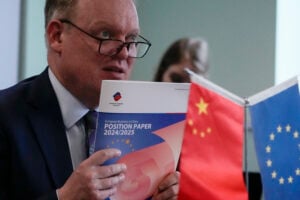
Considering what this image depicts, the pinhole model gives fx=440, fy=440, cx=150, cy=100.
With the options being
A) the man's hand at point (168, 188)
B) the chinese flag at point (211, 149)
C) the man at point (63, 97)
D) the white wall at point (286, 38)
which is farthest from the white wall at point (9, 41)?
the white wall at point (286, 38)

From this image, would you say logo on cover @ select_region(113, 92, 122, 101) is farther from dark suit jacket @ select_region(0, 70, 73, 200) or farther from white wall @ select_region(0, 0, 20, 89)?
white wall @ select_region(0, 0, 20, 89)

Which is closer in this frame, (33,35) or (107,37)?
(107,37)

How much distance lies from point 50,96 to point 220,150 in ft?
1.54

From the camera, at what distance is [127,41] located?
3.22ft

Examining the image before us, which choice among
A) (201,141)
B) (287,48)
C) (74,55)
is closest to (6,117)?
(74,55)

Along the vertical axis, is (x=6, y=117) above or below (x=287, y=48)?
below

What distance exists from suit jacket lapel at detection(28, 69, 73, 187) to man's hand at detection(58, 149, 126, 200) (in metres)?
0.11

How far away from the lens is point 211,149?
0.72m

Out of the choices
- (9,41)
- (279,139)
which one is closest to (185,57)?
(9,41)

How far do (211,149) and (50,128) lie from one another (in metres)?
0.42

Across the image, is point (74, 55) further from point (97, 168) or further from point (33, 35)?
point (33, 35)

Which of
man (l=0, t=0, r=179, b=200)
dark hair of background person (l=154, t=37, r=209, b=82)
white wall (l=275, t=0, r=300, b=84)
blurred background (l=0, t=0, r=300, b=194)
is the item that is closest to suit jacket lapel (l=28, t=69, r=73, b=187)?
man (l=0, t=0, r=179, b=200)

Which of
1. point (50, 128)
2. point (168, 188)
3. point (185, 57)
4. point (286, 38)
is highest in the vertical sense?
point (286, 38)

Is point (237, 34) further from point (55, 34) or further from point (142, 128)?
point (142, 128)
